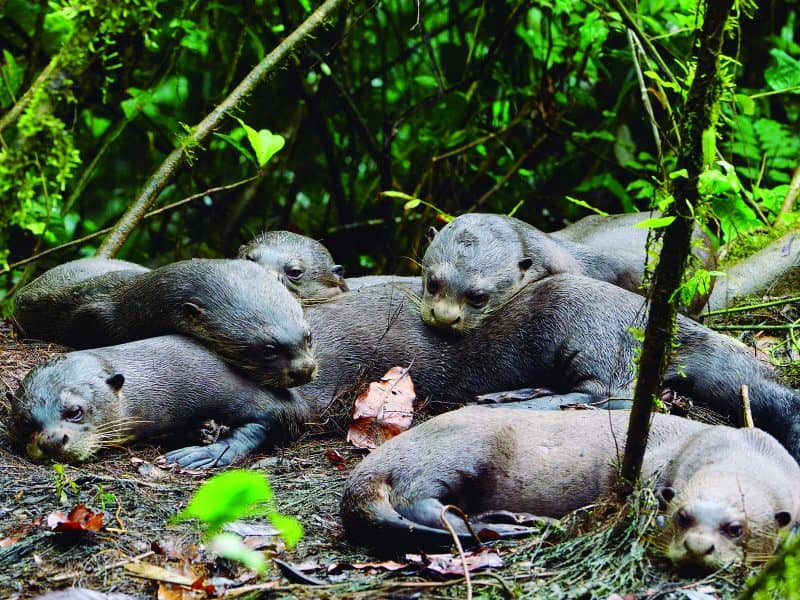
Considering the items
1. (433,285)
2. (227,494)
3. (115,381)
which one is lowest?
(115,381)

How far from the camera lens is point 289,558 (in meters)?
3.13

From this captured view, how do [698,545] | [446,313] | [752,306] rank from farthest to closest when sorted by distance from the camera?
[752,306], [446,313], [698,545]

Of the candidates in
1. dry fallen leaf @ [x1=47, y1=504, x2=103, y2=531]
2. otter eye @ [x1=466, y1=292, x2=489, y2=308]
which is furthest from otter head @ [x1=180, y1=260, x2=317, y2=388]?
dry fallen leaf @ [x1=47, y1=504, x2=103, y2=531]

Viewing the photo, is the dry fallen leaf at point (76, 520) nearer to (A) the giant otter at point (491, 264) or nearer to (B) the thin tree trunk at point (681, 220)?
(B) the thin tree trunk at point (681, 220)

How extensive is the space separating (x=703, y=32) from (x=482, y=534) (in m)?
1.54

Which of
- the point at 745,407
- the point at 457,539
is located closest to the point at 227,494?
the point at 457,539

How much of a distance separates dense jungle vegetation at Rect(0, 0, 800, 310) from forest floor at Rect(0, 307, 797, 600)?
3.74 m

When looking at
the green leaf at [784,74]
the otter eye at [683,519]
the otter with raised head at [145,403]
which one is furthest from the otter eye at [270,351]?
the green leaf at [784,74]

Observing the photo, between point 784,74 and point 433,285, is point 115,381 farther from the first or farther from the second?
point 784,74

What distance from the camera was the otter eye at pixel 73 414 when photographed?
4211mm

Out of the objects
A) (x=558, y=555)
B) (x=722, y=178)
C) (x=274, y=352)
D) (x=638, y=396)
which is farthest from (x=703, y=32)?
(x=274, y=352)

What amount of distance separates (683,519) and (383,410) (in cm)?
182

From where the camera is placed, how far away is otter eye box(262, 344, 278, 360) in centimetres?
461

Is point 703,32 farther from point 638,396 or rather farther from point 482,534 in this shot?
point 482,534
